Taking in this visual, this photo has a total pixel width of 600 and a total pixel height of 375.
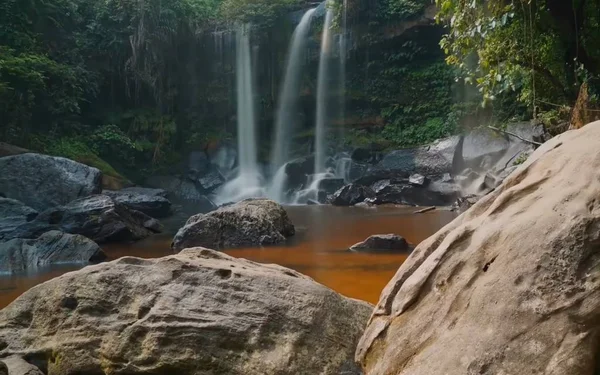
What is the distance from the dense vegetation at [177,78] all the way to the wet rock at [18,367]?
13470 mm

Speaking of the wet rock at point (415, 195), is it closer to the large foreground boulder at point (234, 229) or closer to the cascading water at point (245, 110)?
the large foreground boulder at point (234, 229)

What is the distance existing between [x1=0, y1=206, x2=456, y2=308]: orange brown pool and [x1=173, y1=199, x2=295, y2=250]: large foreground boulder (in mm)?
296

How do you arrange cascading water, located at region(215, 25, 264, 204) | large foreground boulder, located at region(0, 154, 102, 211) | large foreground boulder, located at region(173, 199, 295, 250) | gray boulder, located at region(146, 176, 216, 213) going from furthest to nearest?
cascading water, located at region(215, 25, 264, 204)
gray boulder, located at region(146, 176, 216, 213)
large foreground boulder, located at region(0, 154, 102, 211)
large foreground boulder, located at region(173, 199, 295, 250)

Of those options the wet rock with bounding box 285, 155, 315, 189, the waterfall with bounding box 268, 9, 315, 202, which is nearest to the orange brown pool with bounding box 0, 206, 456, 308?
the wet rock with bounding box 285, 155, 315, 189

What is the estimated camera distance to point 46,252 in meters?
7.74

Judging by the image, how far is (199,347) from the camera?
3258mm

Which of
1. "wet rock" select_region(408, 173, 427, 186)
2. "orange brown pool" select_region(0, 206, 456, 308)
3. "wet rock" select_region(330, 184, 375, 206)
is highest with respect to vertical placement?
"orange brown pool" select_region(0, 206, 456, 308)

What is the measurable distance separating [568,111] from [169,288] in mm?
5322

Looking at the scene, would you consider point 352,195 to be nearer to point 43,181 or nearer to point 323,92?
point 323,92

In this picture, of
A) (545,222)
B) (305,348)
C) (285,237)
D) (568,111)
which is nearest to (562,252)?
(545,222)

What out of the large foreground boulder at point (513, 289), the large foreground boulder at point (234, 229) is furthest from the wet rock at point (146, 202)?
the large foreground boulder at point (513, 289)

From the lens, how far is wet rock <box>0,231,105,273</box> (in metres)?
7.44

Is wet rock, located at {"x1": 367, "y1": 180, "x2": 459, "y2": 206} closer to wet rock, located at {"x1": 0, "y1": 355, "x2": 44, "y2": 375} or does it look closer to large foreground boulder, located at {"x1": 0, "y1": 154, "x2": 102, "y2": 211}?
large foreground boulder, located at {"x1": 0, "y1": 154, "x2": 102, "y2": 211}

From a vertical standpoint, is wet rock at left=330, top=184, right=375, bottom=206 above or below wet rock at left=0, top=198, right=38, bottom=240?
below
